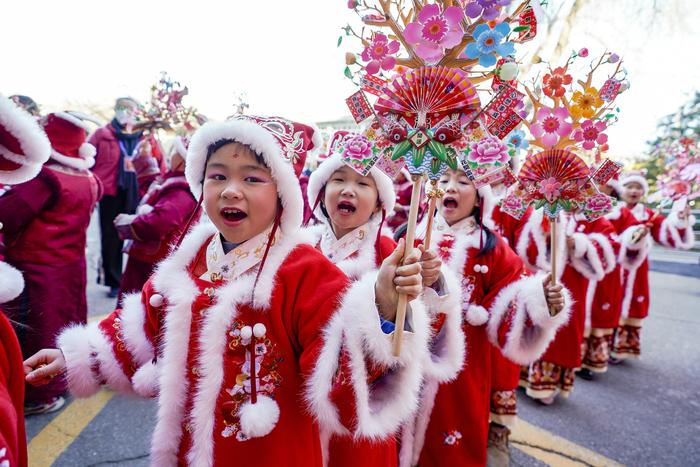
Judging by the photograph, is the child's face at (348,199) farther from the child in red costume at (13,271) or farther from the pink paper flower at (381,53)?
the child in red costume at (13,271)

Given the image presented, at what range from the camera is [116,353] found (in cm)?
149

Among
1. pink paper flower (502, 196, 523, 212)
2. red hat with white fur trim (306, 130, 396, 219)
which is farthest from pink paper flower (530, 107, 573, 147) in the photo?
red hat with white fur trim (306, 130, 396, 219)

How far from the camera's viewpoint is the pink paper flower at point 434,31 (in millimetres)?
1187

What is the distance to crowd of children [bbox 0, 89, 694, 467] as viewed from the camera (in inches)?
45.1

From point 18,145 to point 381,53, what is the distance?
99 cm

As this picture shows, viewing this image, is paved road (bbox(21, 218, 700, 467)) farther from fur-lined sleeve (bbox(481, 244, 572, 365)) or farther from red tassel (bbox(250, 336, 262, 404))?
red tassel (bbox(250, 336, 262, 404))

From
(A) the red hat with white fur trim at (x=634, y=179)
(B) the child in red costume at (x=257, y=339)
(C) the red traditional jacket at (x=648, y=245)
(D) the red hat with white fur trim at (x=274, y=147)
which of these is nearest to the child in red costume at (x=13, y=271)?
(B) the child in red costume at (x=257, y=339)

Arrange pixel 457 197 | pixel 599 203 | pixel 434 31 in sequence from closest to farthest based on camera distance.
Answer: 1. pixel 434 31
2. pixel 599 203
3. pixel 457 197

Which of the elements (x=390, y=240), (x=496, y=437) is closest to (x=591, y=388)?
(x=496, y=437)

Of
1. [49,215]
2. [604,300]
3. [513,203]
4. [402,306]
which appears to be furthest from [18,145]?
[604,300]

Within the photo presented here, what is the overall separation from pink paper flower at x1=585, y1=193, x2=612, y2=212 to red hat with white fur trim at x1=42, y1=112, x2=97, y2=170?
3066 millimetres

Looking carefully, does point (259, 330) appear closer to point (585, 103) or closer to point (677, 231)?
point (585, 103)

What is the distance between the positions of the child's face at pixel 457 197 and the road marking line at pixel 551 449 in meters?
1.67

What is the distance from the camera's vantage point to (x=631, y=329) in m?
4.70
